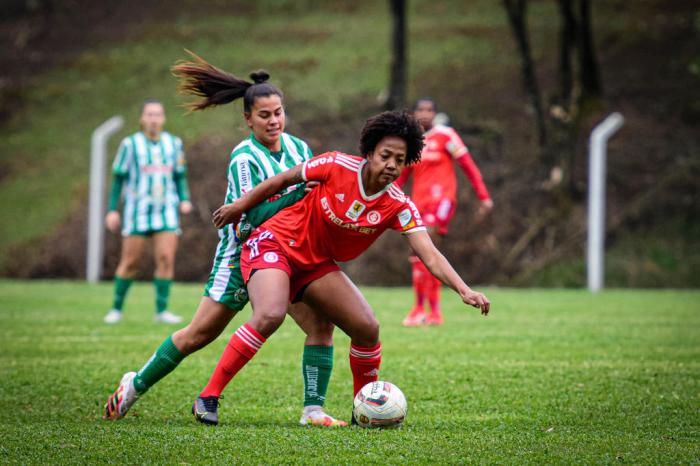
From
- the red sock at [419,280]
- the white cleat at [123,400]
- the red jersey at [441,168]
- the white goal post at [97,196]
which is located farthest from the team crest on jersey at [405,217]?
the white goal post at [97,196]

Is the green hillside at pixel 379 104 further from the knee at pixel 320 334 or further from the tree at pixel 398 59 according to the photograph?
the knee at pixel 320 334

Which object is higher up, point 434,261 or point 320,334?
point 434,261

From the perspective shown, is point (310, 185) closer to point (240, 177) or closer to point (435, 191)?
point (240, 177)

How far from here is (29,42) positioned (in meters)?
36.1

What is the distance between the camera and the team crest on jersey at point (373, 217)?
5035 millimetres

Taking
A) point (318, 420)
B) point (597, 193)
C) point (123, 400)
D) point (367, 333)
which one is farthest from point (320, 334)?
point (597, 193)

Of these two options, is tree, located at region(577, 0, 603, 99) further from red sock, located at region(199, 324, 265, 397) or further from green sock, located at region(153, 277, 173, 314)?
red sock, located at region(199, 324, 265, 397)

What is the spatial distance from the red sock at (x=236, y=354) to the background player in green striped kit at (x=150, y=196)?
5442 mm

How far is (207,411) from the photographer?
16.6ft

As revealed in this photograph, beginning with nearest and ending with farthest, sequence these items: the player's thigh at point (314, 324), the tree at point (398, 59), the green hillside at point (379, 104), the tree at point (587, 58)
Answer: the player's thigh at point (314, 324) < the green hillside at point (379, 104) < the tree at point (398, 59) < the tree at point (587, 58)

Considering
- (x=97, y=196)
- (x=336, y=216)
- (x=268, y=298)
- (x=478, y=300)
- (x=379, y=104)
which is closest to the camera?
(x=478, y=300)

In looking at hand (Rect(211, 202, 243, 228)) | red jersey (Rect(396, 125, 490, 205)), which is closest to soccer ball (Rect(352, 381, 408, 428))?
hand (Rect(211, 202, 243, 228))

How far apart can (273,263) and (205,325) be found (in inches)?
20.5

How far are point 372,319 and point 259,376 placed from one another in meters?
2.04
